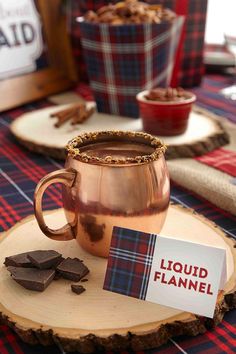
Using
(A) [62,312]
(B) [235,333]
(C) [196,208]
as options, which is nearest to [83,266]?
(A) [62,312]

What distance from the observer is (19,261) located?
535 millimetres

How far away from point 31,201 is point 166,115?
321 millimetres

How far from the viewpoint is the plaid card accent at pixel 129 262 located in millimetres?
497

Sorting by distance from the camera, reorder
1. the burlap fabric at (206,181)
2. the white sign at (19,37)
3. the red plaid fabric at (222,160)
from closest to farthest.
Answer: the burlap fabric at (206,181), the red plaid fabric at (222,160), the white sign at (19,37)

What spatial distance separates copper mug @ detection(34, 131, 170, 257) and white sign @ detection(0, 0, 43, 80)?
0.79 metres

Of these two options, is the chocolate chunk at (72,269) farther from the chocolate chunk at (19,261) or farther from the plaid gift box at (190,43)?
the plaid gift box at (190,43)

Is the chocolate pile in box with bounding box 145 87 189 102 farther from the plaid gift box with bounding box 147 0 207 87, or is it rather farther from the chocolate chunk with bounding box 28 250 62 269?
the chocolate chunk with bounding box 28 250 62 269

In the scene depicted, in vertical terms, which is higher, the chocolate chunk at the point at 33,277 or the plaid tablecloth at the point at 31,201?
the chocolate chunk at the point at 33,277

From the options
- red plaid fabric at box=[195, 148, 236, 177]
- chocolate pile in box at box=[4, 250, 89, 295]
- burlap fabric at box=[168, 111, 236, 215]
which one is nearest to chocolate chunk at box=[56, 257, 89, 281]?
chocolate pile in box at box=[4, 250, 89, 295]

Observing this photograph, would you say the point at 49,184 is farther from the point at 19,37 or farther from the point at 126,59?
the point at 19,37

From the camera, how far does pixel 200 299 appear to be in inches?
18.8

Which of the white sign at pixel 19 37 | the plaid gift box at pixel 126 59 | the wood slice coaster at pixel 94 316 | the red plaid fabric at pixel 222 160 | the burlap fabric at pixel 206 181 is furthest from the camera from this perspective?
the white sign at pixel 19 37

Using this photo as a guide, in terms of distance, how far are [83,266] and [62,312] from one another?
64 mm

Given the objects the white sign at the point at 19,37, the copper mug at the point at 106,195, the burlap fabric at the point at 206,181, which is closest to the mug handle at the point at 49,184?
the copper mug at the point at 106,195
